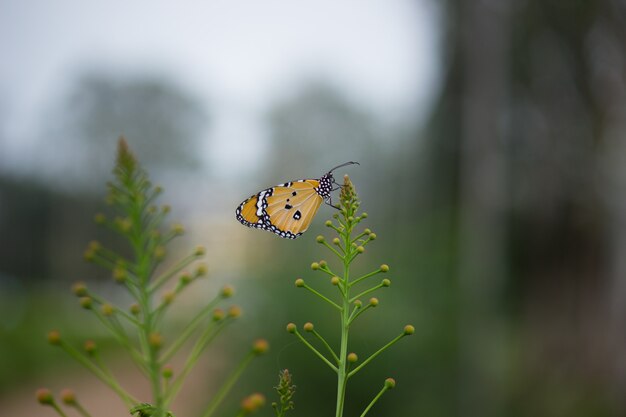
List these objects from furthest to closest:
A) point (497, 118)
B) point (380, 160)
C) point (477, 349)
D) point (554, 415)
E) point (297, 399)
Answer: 1. point (380, 160)
2. point (497, 118)
3. point (477, 349)
4. point (554, 415)
5. point (297, 399)

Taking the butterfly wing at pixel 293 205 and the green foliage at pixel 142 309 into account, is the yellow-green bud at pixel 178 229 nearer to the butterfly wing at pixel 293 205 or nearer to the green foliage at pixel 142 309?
the green foliage at pixel 142 309

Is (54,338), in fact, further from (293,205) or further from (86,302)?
(293,205)

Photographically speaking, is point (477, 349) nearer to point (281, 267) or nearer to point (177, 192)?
point (281, 267)

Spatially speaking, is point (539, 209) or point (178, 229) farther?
point (539, 209)

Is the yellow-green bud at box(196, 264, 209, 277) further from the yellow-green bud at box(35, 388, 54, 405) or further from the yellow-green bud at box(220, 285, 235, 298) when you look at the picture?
the yellow-green bud at box(35, 388, 54, 405)

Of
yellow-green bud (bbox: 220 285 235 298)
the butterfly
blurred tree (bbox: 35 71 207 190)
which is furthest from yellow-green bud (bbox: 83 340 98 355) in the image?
blurred tree (bbox: 35 71 207 190)

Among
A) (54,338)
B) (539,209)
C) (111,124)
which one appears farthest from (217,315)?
(111,124)

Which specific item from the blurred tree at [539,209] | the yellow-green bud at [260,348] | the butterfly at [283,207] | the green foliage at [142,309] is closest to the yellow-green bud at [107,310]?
the green foliage at [142,309]

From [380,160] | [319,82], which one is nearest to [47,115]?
[319,82]

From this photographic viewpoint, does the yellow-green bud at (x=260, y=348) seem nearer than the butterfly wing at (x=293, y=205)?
Yes
